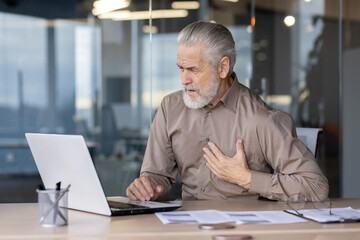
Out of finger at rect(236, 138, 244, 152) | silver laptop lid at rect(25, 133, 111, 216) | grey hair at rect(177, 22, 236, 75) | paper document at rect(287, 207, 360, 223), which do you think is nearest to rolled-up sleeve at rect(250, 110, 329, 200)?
finger at rect(236, 138, 244, 152)

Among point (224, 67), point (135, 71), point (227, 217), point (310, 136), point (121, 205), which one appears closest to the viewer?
point (227, 217)

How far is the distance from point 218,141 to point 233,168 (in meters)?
0.28

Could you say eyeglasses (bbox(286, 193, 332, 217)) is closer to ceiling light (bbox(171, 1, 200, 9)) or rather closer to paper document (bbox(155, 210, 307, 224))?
paper document (bbox(155, 210, 307, 224))

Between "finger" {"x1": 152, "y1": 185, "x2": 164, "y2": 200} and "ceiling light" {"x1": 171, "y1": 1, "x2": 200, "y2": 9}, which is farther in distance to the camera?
"ceiling light" {"x1": 171, "y1": 1, "x2": 200, "y2": 9}

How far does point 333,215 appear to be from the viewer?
229cm

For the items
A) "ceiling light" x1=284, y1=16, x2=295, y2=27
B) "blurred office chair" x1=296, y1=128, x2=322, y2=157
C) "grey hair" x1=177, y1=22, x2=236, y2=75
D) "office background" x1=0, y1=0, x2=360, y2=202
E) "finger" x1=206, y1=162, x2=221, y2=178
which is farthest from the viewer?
"ceiling light" x1=284, y1=16, x2=295, y2=27

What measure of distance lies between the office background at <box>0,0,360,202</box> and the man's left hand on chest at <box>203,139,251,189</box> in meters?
2.72

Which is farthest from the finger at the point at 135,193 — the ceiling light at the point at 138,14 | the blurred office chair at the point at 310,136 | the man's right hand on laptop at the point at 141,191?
the ceiling light at the point at 138,14

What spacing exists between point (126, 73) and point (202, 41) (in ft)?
17.1

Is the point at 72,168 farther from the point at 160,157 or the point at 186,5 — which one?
the point at 186,5

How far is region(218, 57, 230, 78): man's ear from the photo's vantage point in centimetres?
302

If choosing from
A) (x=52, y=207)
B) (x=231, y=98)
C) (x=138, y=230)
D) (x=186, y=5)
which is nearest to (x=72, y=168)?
(x=52, y=207)

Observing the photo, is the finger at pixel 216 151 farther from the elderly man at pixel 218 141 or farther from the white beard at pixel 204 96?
the white beard at pixel 204 96

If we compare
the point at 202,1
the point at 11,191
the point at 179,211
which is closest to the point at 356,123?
the point at 202,1
